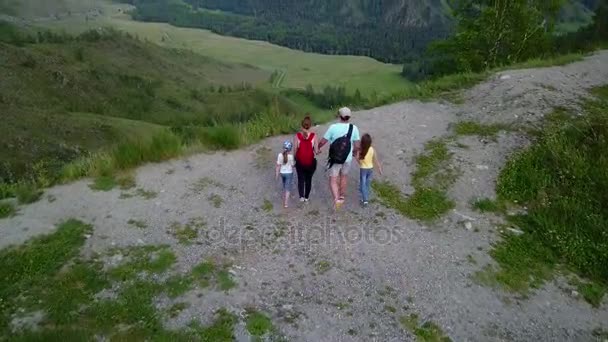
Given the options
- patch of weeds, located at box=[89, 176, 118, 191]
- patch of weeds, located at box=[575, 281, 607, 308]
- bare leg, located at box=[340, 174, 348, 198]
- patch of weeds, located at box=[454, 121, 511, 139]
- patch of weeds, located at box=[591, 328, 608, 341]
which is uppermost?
patch of weeds, located at box=[454, 121, 511, 139]

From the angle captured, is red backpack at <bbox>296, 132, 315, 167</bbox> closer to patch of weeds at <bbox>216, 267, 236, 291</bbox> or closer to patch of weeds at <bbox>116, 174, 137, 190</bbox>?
patch of weeds at <bbox>216, 267, 236, 291</bbox>

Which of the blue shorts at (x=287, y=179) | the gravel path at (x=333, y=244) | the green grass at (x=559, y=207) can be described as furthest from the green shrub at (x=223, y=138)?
the green grass at (x=559, y=207)

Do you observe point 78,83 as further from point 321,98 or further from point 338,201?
point 338,201

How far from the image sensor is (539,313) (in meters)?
7.32

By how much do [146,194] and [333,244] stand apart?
14.0 feet

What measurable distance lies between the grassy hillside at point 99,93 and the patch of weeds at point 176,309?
34.2m

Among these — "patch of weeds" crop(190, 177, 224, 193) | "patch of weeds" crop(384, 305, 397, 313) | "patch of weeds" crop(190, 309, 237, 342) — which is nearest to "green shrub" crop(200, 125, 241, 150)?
"patch of weeds" crop(190, 177, 224, 193)

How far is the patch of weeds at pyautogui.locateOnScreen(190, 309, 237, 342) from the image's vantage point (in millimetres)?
6562

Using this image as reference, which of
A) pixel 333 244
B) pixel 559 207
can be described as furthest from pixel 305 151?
pixel 559 207

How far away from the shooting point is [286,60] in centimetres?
15988

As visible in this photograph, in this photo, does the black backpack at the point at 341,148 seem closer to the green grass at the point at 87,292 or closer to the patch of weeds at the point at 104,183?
the green grass at the point at 87,292

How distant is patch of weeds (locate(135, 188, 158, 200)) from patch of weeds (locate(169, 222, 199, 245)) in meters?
1.24

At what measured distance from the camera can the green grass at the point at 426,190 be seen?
32.4ft

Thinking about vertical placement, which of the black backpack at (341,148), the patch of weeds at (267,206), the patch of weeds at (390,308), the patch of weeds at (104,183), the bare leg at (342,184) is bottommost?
the patch of weeds at (390,308)
